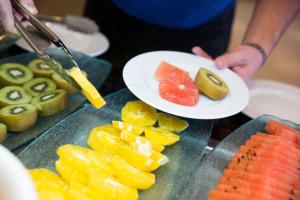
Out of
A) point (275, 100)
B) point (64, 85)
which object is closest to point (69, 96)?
point (64, 85)

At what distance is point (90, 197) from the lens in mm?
854

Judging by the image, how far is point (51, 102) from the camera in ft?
3.73

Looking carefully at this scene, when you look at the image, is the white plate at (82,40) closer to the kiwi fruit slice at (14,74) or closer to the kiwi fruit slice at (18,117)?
the kiwi fruit slice at (14,74)

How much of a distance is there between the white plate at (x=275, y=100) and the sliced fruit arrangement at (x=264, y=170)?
32cm

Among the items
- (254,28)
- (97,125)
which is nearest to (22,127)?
(97,125)

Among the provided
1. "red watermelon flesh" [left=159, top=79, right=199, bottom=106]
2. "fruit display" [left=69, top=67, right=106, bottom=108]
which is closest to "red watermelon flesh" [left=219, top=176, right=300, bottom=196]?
"red watermelon flesh" [left=159, top=79, right=199, bottom=106]

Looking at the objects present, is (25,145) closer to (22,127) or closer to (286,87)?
(22,127)

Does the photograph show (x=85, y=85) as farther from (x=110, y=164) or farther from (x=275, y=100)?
(x=275, y=100)

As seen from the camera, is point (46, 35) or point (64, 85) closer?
point (46, 35)

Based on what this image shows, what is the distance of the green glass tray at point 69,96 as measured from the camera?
1.02 m

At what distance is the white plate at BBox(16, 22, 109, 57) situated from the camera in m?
1.63

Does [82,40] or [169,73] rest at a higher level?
[169,73]

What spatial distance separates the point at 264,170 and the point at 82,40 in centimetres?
100

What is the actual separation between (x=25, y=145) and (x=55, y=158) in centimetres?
10
